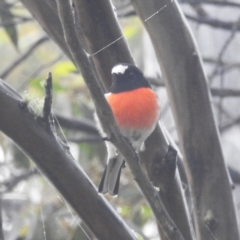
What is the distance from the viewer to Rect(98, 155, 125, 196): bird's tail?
1595 mm

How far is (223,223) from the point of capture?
1549mm

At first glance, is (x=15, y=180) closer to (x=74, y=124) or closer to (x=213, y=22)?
(x=74, y=124)

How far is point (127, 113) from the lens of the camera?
1.68 metres

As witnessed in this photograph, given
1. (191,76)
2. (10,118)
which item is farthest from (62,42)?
(10,118)

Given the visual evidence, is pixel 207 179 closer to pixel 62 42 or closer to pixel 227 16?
pixel 62 42

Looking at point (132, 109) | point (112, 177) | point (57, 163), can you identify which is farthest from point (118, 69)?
point (57, 163)

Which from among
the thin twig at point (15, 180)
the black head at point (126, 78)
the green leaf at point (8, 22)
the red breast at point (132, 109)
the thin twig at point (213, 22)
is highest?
the green leaf at point (8, 22)

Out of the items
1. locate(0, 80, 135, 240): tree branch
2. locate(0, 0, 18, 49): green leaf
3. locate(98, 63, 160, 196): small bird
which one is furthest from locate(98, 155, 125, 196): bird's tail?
locate(0, 0, 18, 49): green leaf

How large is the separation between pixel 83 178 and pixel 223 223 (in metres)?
0.48

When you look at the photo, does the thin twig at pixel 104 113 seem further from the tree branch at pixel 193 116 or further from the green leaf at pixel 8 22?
the green leaf at pixel 8 22

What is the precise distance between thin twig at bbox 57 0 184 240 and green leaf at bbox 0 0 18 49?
4.21ft

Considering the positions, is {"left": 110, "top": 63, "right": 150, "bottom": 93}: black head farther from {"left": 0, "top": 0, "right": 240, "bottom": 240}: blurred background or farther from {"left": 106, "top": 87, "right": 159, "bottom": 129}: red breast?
{"left": 0, "top": 0, "right": 240, "bottom": 240}: blurred background

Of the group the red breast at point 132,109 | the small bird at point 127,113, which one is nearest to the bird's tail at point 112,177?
the small bird at point 127,113

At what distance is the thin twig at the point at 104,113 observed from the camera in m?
0.99
